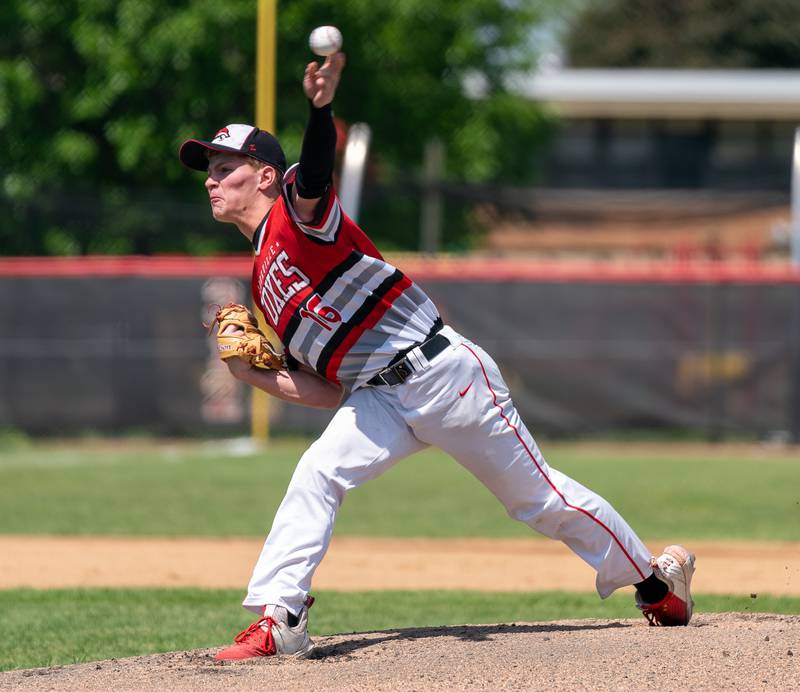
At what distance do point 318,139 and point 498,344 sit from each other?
1066 cm

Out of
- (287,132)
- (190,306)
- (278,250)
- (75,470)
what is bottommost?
(75,470)

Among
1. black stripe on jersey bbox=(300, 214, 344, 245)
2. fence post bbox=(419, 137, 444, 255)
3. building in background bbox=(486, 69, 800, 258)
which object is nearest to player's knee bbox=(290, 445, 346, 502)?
black stripe on jersey bbox=(300, 214, 344, 245)

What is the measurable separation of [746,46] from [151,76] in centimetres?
2565

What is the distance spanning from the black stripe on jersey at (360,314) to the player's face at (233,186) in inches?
19.6

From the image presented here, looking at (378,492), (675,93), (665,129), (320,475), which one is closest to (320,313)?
(320,475)

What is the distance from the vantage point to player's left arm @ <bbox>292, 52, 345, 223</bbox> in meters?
3.94

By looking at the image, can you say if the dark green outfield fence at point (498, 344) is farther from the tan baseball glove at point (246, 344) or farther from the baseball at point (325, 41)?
the baseball at point (325, 41)

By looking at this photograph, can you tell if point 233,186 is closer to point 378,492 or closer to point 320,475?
point 320,475

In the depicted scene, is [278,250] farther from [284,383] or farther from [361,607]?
[361,607]

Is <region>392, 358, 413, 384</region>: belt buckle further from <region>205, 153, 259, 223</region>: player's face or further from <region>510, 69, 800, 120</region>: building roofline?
<region>510, 69, 800, 120</region>: building roofline

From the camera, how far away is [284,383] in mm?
4578

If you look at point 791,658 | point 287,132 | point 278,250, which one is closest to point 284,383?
point 278,250

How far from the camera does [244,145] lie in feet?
14.4

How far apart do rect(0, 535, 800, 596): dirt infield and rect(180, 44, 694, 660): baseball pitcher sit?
2.73 m
